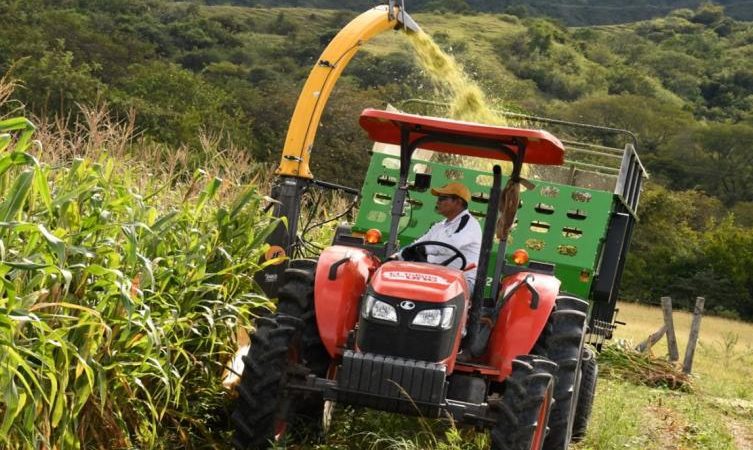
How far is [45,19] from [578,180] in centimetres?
3672

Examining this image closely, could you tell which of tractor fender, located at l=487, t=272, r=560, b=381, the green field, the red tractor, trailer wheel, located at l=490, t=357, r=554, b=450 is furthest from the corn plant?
the green field

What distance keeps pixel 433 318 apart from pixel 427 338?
0.38 feet

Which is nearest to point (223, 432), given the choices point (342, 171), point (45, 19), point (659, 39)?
point (342, 171)

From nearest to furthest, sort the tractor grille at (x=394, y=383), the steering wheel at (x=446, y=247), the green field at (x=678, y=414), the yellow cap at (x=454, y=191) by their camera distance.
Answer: the tractor grille at (x=394, y=383), the steering wheel at (x=446, y=247), the yellow cap at (x=454, y=191), the green field at (x=678, y=414)

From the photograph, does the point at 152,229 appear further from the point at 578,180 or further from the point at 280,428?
the point at 578,180

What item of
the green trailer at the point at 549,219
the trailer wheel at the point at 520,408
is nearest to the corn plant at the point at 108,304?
the trailer wheel at the point at 520,408

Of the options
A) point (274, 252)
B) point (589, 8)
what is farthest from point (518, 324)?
point (589, 8)

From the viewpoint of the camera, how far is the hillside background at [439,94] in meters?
36.1

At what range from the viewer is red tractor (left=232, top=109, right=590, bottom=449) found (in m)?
6.61

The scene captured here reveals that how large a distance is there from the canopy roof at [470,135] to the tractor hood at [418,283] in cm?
79

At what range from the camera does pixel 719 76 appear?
87375 millimetres

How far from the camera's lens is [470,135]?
23.5 ft

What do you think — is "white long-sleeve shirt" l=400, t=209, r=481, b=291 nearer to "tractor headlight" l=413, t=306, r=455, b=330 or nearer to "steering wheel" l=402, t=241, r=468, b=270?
"steering wheel" l=402, t=241, r=468, b=270

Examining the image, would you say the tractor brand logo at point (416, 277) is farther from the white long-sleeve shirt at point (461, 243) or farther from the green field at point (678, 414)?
the green field at point (678, 414)
